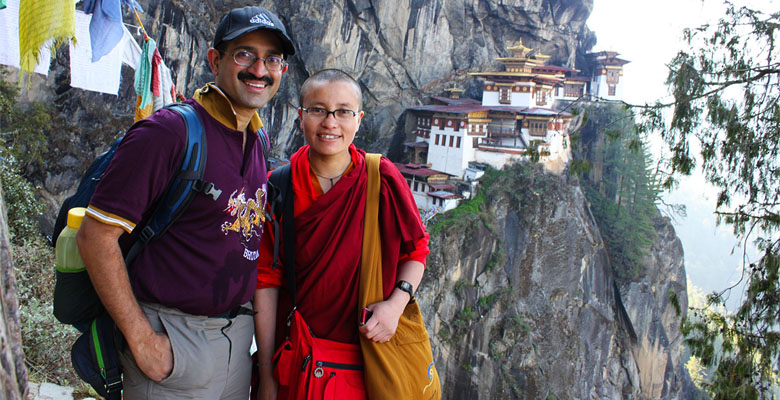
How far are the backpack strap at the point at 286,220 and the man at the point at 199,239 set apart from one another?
88 mm

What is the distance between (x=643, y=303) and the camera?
88.9 feet

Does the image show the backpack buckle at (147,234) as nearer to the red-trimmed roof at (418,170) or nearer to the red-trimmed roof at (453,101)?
the red-trimmed roof at (418,170)

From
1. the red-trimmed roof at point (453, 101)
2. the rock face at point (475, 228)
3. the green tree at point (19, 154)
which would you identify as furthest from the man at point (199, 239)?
the red-trimmed roof at point (453, 101)

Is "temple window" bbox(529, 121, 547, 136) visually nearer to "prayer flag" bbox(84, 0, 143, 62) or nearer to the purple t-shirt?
"prayer flag" bbox(84, 0, 143, 62)

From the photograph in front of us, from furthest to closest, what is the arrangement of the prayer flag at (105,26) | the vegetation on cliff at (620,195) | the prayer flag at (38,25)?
the vegetation on cliff at (620,195), the prayer flag at (105,26), the prayer flag at (38,25)

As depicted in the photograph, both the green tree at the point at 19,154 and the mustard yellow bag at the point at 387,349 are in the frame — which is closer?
the mustard yellow bag at the point at 387,349

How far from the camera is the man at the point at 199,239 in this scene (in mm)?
1603

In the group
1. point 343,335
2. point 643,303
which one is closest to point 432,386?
point 343,335

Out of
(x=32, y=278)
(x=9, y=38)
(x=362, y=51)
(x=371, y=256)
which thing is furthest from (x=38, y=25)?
(x=362, y=51)

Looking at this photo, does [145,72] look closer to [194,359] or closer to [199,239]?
[199,239]

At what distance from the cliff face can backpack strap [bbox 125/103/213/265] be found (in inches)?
732

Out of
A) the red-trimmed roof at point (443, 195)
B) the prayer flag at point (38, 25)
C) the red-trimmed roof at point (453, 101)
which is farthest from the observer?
the red-trimmed roof at point (453, 101)

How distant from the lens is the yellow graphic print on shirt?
1883 mm

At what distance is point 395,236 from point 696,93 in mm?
4207
